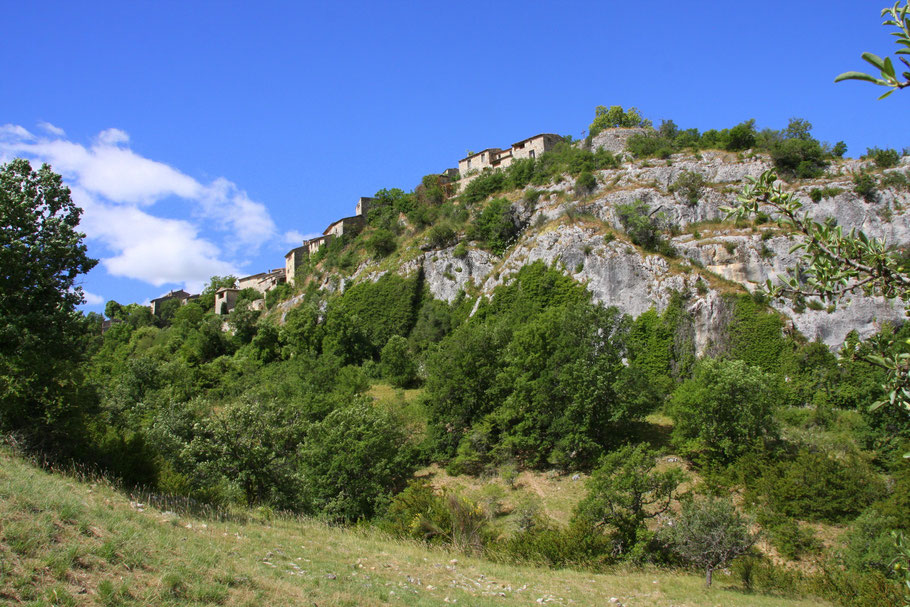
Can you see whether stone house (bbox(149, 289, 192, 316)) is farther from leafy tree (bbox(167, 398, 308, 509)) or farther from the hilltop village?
leafy tree (bbox(167, 398, 308, 509))

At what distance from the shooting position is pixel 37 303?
58.9ft

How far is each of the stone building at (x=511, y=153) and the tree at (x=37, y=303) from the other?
5423 cm

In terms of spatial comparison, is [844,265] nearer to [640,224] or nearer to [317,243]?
[640,224]

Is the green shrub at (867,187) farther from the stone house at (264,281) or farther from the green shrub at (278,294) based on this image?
the stone house at (264,281)

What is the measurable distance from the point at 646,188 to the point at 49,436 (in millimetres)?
47442

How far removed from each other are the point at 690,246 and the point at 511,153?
1284 inches

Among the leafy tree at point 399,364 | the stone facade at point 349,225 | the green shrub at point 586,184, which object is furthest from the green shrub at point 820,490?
the stone facade at point 349,225

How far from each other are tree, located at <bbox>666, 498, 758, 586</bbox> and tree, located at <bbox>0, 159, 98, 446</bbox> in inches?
844

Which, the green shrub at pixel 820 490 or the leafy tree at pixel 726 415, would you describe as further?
the leafy tree at pixel 726 415

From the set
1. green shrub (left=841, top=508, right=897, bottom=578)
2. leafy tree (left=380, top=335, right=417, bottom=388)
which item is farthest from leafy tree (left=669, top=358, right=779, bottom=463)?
leafy tree (left=380, top=335, right=417, bottom=388)

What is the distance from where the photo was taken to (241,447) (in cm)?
2336

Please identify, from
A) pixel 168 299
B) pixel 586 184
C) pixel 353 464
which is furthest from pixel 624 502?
pixel 168 299

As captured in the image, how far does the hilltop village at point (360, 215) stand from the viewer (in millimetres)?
70500

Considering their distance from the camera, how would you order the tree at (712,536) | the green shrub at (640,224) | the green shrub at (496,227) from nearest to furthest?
the tree at (712,536) → the green shrub at (640,224) → the green shrub at (496,227)
